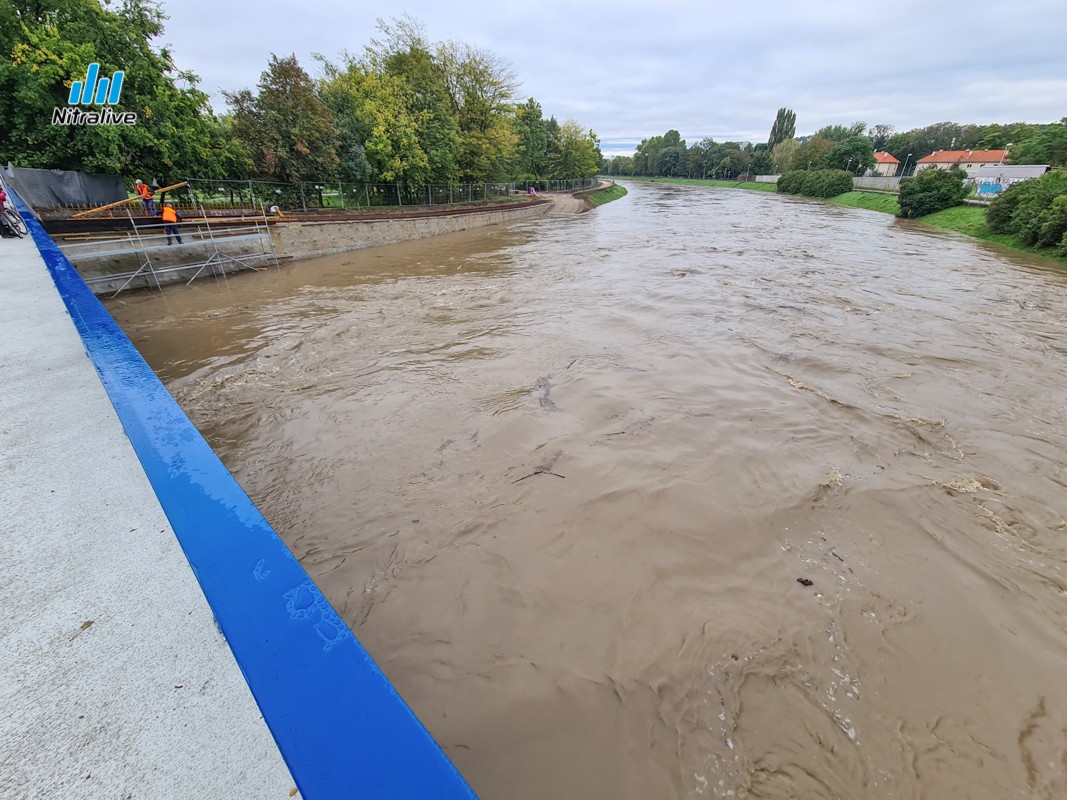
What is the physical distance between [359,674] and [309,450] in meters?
4.35

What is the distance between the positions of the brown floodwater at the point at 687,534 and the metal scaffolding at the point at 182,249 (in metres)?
5.11

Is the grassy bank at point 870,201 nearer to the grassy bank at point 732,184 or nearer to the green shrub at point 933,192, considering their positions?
the green shrub at point 933,192

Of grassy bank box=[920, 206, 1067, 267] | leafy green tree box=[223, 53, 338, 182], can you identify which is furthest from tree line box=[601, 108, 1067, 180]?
leafy green tree box=[223, 53, 338, 182]

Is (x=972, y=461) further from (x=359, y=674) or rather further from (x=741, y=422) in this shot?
(x=359, y=674)

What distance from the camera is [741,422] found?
5.31m

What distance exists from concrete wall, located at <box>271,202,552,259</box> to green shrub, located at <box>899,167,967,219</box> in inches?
1230

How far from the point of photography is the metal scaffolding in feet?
39.5

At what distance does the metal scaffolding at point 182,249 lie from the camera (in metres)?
12.0

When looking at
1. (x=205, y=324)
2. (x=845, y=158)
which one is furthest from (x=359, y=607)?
(x=845, y=158)

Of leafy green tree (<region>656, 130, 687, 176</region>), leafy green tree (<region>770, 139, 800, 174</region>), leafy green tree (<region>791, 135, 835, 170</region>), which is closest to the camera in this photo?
leafy green tree (<region>791, 135, 835, 170</region>)

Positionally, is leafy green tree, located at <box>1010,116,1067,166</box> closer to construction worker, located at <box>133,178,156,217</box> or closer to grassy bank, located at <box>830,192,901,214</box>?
grassy bank, located at <box>830,192,901,214</box>

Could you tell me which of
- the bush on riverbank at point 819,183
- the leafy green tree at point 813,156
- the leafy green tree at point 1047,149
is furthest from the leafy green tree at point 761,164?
the leafy green tree at point 1047,149

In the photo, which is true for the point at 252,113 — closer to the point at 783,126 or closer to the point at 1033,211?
the point at 1033,211

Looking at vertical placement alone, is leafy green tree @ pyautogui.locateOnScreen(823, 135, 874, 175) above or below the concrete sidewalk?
above
